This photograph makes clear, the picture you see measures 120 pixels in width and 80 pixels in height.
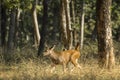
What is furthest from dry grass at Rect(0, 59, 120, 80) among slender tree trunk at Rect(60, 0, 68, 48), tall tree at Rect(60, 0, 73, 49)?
slender tree trunk at Rect(60, 0, 68, 48)

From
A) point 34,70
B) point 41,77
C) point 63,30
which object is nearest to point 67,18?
point 63,30

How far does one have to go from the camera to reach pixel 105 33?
16.9 meters

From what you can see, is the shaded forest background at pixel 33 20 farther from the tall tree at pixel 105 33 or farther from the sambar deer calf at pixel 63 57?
the tall tree at pixel 105 33

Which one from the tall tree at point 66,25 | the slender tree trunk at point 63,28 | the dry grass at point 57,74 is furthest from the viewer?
the slender tree trunk at point 63,28

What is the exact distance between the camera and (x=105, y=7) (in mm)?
16812

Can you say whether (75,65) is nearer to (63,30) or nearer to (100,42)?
(100,42)

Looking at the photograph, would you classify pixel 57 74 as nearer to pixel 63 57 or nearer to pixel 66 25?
pixel 63 57

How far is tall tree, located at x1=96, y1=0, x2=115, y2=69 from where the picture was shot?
55.3 ft

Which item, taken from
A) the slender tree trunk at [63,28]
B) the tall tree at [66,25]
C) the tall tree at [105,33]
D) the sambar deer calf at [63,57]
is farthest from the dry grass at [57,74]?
the slender tree trunk at [63,28]

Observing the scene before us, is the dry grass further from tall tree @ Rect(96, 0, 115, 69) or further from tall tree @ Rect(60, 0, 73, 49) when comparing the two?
tall tree @ Rect(60, 0, 73, 49)

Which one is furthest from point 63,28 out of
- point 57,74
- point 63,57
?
point 57,74

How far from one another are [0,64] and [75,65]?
3814 millimetres

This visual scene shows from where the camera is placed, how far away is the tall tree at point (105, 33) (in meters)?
16.8

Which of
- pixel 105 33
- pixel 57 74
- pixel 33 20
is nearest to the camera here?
pixel 57 74
